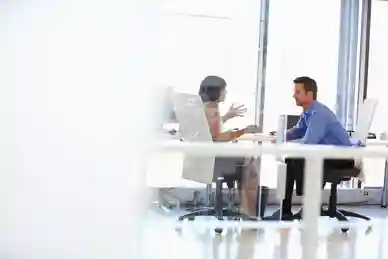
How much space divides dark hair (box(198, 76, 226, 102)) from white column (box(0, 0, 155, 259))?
87.0 inches

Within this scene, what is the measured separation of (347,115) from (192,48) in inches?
67.6

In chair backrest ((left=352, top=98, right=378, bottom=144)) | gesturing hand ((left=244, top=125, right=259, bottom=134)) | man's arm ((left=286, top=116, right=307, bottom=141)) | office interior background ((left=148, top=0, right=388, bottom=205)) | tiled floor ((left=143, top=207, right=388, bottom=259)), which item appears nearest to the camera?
tiled floor ((left=143, top=207, right=388, bottom=259))

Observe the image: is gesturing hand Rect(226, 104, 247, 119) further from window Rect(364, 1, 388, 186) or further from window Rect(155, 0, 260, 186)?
window Rect(364, 1, 388, 186)

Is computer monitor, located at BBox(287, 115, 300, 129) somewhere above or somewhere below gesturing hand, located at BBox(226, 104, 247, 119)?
below

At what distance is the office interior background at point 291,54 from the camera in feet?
15.8

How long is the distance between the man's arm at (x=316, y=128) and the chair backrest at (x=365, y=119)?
0.71 m

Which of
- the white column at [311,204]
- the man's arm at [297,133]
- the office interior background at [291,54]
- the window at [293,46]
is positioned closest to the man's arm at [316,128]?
the man's arm at [297,133]

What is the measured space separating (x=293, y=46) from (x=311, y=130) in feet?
5.90

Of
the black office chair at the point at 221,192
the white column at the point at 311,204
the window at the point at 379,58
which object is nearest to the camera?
the white column at the point at 311,204

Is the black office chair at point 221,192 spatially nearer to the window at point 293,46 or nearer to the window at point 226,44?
the window at point 226,44

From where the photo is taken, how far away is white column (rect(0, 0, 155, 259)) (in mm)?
1556

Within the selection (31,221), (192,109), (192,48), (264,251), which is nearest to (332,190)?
(264,251)

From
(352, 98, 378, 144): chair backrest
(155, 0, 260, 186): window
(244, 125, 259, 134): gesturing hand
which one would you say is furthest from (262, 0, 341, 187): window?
(352, 98, 378, 144): chair backrest

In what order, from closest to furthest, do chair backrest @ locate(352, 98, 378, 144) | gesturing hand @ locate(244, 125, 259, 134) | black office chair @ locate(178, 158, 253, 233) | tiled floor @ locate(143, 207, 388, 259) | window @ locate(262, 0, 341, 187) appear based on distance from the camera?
tiled floor @ locate(143, 207, 388, 259)
black office chair @ locate(178, 158, 253, 233)
gesturing hand @ locate(244, 125, 259, 134)
chair backrest @ locate(352, 98, 378, 144)
window @ locate(262, 0, 341, 187)
